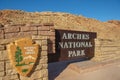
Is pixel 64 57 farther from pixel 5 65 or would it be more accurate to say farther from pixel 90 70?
pixel 5 65

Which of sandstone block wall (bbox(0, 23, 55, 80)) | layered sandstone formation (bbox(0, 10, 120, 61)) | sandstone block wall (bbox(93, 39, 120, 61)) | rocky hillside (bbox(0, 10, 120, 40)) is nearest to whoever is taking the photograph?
sandstone block wall (bbox(0, 23, 55, 80))

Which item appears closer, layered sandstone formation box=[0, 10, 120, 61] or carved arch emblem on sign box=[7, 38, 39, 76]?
carved arch emblem on sign box=[7, 38, 39, 76]

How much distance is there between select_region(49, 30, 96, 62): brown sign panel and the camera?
6.45m

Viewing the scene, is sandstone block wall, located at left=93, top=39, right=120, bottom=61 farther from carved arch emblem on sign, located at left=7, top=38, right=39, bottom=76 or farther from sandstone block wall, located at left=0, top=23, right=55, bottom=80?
carved arch emblem on sign, located at left=7, top=38, right=39, bottom=76

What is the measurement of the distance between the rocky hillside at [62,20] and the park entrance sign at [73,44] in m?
14.4

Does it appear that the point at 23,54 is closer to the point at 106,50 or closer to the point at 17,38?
the point at 17,38

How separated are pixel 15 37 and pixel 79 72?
3177 millimetres

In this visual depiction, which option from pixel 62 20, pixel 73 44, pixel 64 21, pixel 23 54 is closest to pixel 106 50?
pixel 73 44

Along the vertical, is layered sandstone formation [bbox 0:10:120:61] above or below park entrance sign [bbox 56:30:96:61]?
above

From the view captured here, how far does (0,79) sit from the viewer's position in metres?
4.15

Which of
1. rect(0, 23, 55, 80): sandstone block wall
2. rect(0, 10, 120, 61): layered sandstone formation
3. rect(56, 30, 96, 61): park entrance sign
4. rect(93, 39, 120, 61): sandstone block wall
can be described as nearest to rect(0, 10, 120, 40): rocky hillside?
rect(0, 10, 120, 61): layered sandstone formation

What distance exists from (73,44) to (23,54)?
3182 mm

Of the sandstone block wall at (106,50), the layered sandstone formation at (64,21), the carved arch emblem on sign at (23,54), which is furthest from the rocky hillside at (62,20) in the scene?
the carved arch emblem on sign at (23,54)

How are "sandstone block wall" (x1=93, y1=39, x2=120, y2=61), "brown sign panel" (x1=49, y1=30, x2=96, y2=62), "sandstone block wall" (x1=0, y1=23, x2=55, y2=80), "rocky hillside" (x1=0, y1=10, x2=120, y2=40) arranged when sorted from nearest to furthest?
"sandstone block wall" (x1=0, y1=23, x2=55, y2=80), "brown sign panel" (x1=49, y1=30, x2=96, y2=62), "sandstone block wall" (x1=93, y1=39, x2=120, y2=61), "rocky hillside" (x1=0, y1=10, x2=120, y2=40)
